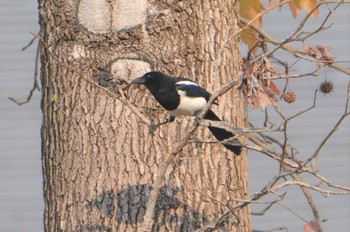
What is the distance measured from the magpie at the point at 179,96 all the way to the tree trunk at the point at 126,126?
0.06 meters

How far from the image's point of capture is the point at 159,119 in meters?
4.17

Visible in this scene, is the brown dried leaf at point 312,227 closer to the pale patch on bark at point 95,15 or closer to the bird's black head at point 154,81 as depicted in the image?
the bird's black head at point 154,81

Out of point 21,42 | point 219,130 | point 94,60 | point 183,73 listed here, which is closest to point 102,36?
point 94,60

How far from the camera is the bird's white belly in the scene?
13.6ft

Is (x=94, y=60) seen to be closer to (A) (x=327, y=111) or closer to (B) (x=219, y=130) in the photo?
(B) (x=219, y=130)

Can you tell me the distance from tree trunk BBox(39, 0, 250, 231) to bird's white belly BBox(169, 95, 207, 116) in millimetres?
43

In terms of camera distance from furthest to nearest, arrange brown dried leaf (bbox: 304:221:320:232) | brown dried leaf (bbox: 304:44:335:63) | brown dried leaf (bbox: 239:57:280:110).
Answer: brown dried leaf (bbox: 304:221:320:232) → brown dried leaf (bbox: 304:44:335:63) → brown dried leaf (bbox: 239:57:280:110)

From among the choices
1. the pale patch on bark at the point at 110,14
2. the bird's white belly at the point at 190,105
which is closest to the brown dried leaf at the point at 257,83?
the bird's white belly at the point at 190,105

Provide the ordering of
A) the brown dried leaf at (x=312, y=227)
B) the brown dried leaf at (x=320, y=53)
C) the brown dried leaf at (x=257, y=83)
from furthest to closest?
the brown dried leaf at (x=312, y=227), the brown dried leaf at (x=320, y=53), the brown dried leaf at (x=257, y=83)

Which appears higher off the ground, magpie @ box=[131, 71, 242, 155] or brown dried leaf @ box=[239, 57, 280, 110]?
brown dried leaf @ box=[239, 57, 280, 110]

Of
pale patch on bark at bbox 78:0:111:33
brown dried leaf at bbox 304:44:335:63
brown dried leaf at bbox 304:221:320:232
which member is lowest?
brown dried leaf at bbox 304:221:320:232

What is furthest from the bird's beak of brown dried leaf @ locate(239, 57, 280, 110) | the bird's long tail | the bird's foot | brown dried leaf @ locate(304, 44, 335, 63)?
brown dried leaf @ locate(304, 44, 335, 63)

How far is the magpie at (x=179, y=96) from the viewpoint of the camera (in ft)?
13.1

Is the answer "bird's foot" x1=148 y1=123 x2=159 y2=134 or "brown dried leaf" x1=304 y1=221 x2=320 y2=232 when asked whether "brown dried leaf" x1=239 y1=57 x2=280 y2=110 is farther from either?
"brown dried leaf" x1=304 y1=221 x2=320 y2=232
